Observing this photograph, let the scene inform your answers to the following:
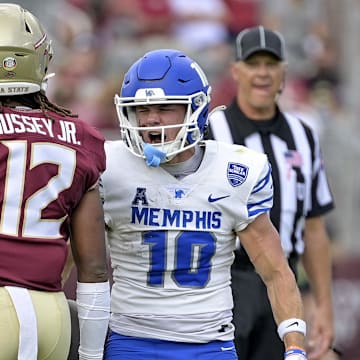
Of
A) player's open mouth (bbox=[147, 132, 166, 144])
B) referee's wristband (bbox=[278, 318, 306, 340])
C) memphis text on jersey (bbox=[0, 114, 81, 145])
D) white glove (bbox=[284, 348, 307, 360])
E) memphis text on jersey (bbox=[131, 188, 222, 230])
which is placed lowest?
white glove (bbox=[284, 348, 307, 360])

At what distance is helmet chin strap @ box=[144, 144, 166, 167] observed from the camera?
12.5ft

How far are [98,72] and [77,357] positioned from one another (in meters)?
7.40

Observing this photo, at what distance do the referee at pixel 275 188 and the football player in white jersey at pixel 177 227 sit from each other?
128 cm

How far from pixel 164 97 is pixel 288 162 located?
1.69 metres

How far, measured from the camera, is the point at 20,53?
3506 mm

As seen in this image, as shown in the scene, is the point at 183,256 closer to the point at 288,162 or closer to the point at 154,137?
the point at 154,137

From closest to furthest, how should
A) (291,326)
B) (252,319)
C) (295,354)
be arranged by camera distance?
(295,354) < (291,326) < (252,319)

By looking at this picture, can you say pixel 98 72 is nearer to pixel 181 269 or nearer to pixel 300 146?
pixel 300 146

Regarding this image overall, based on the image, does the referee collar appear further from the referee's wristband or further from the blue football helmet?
the referee's wristband

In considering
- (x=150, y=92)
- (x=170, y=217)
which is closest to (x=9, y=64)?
(x=150, y=92)

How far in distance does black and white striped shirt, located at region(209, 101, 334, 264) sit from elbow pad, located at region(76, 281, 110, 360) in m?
1.70

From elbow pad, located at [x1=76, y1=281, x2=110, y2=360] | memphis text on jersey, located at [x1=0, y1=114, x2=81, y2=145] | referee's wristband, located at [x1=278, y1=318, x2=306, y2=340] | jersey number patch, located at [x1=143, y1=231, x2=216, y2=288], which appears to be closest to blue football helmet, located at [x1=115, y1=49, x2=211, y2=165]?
jersey number patch, located at [x1=143, y1=231, x2=216, y2=288]

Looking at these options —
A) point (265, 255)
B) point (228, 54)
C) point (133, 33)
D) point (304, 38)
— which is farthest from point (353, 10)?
point (265, 255)

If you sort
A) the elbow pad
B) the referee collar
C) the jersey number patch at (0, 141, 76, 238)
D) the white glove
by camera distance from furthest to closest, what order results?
the referee collar, the white glove, the elbow pad, the jersey number patch at (0, 141, 76, 238)
